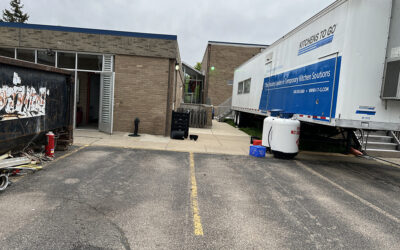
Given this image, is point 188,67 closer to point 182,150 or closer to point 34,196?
point 182,150

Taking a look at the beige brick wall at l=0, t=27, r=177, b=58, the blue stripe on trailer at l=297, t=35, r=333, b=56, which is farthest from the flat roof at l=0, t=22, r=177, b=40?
the blue stripe on trailer at l=297, t=35, r=333, b=56

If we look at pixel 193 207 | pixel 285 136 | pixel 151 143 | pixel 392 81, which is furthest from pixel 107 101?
pixel 392 81

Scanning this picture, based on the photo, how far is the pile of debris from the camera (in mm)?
4990

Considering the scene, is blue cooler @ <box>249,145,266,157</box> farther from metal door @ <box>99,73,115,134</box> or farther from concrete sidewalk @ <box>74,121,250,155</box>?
→ metal door @ <box>99,73,115,134</box>

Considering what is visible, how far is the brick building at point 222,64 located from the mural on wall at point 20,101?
2556 cm

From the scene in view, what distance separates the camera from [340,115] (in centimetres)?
713

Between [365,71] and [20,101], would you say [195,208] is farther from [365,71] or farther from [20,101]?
[365,71]

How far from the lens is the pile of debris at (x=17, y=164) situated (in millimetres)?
4990

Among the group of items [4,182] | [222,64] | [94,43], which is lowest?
[4,182]

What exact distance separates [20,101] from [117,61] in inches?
265

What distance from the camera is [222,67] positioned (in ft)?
105

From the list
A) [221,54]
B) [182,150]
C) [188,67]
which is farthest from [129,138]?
[221,54]

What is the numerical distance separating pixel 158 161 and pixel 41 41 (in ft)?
28.6

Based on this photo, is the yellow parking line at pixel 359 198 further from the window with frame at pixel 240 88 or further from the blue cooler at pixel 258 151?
the window with frame at pixel 240 88
